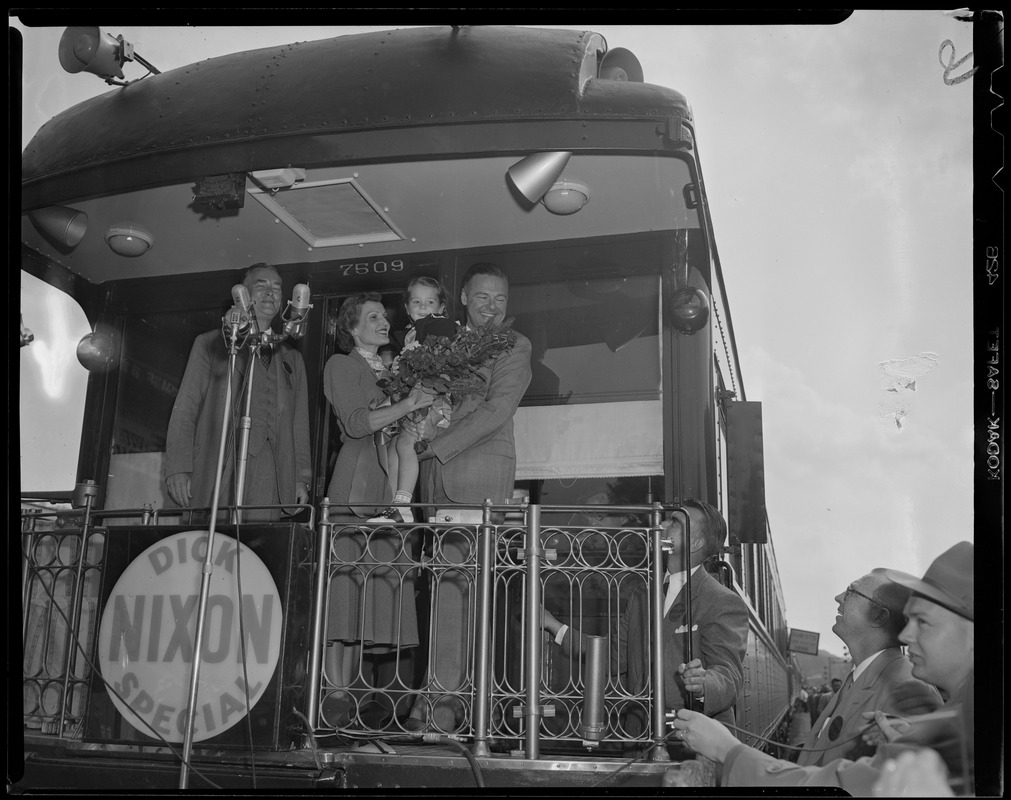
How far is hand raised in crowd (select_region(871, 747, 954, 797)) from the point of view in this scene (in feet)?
8.48

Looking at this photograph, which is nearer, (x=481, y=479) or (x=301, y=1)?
(x=301, y=1)

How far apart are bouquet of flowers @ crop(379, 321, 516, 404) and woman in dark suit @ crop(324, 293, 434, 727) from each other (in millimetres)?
69

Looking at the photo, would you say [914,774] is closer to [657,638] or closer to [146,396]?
[657,638]

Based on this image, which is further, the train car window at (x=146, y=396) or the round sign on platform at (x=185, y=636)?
the train car window at (x=146, y=396)

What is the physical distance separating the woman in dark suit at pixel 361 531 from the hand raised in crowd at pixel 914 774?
72.9 inches

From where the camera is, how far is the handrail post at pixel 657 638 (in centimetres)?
333

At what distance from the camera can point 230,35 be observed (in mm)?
3887

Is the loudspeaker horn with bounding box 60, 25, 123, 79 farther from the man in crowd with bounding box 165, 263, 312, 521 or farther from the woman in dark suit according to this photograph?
the woman in dark suit

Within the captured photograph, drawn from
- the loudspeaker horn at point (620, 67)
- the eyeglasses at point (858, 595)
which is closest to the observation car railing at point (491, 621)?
the eyeglasses at point (858, 595)

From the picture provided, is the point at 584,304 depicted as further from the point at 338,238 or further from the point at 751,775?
the point at 751,775

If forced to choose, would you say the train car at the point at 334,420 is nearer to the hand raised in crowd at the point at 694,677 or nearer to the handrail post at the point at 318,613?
the handrail post at the point at 318,613
